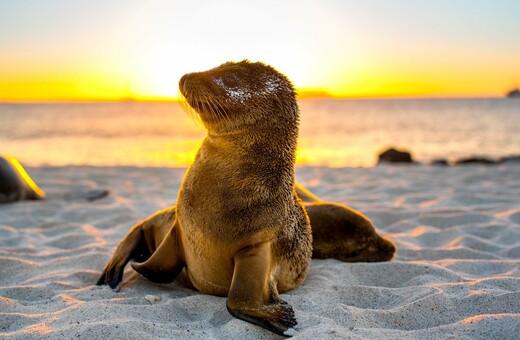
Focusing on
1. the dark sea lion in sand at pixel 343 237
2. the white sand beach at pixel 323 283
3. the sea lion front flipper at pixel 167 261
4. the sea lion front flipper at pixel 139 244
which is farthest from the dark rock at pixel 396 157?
the sea lion front flipper at pixel 167 261

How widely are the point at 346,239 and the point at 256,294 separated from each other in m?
1.56

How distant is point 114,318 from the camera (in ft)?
9.45

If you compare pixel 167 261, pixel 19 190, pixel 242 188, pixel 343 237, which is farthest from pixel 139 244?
pixel 19 190

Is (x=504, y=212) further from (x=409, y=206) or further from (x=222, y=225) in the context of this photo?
(x=222, y=225)

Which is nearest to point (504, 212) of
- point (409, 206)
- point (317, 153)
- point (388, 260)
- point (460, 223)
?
point (460, 223)

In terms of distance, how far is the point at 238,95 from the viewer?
3.07 metres

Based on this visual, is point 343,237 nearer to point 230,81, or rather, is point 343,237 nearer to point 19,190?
point 230,81

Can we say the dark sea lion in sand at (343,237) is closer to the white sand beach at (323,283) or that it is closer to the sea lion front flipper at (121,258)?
the white sand beach at (323,283)

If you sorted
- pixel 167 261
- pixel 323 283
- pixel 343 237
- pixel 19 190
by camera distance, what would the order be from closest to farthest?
pixel 167 261 → pixel 323 283 → pixel 343 237 → pixel 19 190

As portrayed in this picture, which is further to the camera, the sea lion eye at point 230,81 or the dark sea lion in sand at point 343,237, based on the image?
the dark sea lion in sand at point 343,237

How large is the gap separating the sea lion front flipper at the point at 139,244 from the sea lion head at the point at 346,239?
1.14 meters

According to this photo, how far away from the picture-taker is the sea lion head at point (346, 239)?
14.2 feet

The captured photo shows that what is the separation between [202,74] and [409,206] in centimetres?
452

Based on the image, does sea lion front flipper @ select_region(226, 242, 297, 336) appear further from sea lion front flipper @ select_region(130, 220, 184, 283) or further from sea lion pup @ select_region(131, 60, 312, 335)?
sea lion front flipper @ select_region(130, 220, 184, 283)
